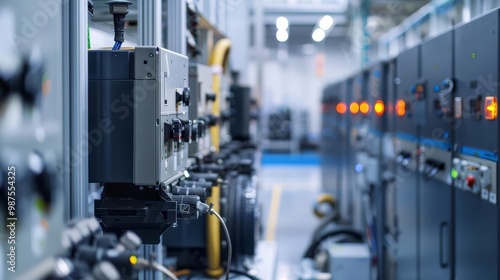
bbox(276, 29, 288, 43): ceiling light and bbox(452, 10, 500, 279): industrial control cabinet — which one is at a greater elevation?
bbox(276, 29, 288, 43): ceiling light

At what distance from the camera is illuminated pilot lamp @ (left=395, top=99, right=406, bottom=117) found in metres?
4.21

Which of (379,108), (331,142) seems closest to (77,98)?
(379,108)

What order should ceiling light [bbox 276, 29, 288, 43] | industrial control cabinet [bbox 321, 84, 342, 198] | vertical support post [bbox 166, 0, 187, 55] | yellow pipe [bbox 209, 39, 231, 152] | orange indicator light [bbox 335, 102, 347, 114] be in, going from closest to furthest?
vertical support post [bbox 166, 0, 187, 55]
yellow pipe [bbox 209, 39, 231, 152]
orange indicator light [bbox 335, 102, 347, 114]
industrial control cabinet [bbox 321, 84, 342, 198]
ceiling light [bbox 276, 29, 288, 43]

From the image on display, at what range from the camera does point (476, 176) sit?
9.00 feet

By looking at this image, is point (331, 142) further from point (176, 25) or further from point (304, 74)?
point (304, 74)

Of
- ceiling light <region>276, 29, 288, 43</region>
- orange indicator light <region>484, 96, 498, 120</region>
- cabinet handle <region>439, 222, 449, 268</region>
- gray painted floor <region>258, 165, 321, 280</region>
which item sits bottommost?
gray painted floor <region>258, 165, 321, 280</region>

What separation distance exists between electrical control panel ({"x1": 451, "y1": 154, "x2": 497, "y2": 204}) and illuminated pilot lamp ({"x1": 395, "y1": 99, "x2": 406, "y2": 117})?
1127 millimetres

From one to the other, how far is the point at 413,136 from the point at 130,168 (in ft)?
7.65

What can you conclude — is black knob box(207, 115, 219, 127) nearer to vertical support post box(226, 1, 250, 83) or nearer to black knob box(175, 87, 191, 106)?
black knob box(175, 87, 191, 106)

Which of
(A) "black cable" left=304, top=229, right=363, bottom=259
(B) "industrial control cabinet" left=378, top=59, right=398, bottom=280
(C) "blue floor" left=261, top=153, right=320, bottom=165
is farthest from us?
(C) "blue floor" left=261, top=153, right=320, bottom=165

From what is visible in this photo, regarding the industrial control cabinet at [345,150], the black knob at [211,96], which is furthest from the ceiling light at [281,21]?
the black knob at [211,96]

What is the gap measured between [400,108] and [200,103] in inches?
63.1

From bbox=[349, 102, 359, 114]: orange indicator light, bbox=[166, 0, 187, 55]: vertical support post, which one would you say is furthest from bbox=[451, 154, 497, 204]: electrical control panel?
bbox=[349, 102, 359, 114]: orange indicator light

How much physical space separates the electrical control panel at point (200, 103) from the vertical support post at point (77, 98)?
0.89m
